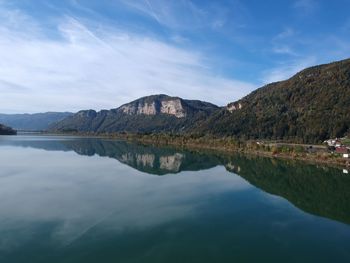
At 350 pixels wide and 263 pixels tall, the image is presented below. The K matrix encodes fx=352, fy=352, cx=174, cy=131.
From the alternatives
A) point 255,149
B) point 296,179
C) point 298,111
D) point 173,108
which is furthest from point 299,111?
point 173,108

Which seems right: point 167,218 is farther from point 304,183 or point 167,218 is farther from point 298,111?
point 298,111

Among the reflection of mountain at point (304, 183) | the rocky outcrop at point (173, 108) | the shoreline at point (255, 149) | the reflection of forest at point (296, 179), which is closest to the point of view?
the reflection of mountain at point (304, 183)

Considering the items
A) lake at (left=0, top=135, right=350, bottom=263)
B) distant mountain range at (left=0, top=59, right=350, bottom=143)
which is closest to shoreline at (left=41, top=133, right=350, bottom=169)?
distant mountain range at (left=0, top=59, right=350, bottom=143)

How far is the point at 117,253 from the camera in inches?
489

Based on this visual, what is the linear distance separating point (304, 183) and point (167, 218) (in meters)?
18.5

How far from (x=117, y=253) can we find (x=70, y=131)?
168 m

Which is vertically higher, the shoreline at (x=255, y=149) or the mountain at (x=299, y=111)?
the mountain at (x=299, y=111)

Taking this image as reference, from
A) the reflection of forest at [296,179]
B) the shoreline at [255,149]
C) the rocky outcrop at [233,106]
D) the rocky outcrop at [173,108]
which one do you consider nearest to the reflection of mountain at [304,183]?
the reflection of forest at [296,179]

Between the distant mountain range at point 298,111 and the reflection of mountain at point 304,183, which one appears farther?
the distant mountain range at point 298,111

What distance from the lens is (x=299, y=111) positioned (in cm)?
9156

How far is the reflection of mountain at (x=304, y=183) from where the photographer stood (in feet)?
72.9

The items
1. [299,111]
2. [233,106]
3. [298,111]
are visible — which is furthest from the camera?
[233,106]

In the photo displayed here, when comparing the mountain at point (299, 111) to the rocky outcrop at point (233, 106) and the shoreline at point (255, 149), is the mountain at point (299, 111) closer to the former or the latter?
the rocky outcrop at point (233, 106)

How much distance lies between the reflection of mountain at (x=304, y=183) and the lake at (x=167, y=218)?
0.12 metres
